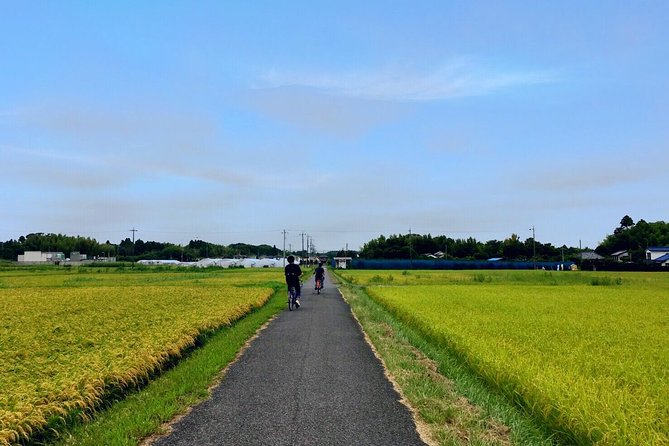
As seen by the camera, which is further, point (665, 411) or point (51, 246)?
point (51, 246)

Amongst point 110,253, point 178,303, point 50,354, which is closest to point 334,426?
point 50,354

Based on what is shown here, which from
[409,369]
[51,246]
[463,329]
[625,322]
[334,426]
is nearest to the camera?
[334,426]

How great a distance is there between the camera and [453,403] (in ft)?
20.9

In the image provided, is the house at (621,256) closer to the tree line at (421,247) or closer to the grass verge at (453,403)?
the tree line at (421,247)

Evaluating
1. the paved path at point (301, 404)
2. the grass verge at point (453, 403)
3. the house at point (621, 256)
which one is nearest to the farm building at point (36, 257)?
the paved path at point (301, 404)

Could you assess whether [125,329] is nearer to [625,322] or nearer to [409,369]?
[409,369]

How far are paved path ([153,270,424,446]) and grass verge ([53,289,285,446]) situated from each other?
0.83 feet

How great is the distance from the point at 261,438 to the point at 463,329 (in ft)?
25.4

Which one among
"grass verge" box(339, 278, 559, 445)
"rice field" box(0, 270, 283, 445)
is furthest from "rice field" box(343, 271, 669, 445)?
"rice field" box(0, 270, 283, 445)

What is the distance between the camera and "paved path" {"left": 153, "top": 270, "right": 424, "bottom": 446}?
5.12 metres

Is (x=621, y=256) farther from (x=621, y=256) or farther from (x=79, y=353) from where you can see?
(x=79, y=353)

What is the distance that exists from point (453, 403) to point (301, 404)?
2079 mm

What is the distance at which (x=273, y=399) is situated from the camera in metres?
6.55

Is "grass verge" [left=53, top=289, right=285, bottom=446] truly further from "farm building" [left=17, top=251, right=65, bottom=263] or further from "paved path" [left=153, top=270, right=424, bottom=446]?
"farm building" [left=17, top=251, right=65, bottom=263]
